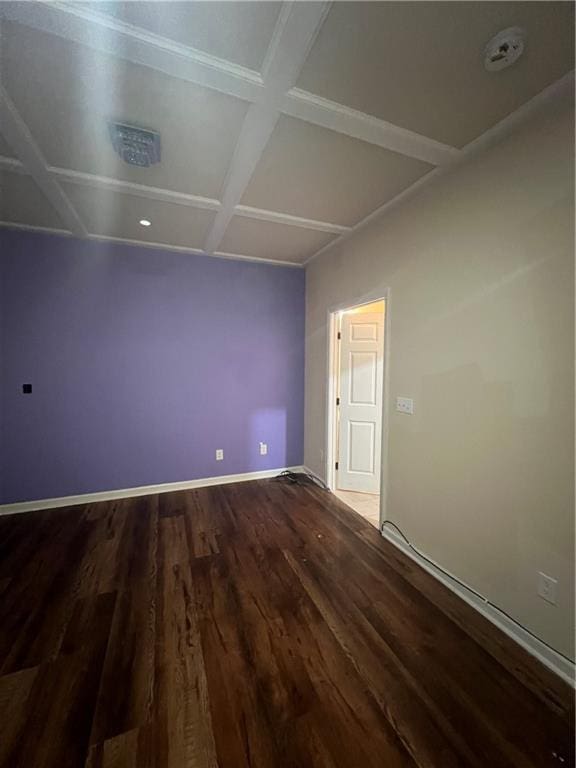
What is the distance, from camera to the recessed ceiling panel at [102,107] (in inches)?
46.6

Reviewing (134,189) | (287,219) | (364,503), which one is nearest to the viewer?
(134,189)

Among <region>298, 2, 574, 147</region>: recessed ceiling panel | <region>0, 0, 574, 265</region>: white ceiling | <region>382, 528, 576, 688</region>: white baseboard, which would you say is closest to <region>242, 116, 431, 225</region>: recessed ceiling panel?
<region>0, 0, 574, 265</region>: white ceiling

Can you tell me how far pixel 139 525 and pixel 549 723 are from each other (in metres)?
2.80

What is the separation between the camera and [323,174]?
189 centimetres

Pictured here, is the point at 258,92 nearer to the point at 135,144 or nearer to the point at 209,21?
the point at 209,21

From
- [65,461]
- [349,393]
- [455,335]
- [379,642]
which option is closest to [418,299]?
[455,335]

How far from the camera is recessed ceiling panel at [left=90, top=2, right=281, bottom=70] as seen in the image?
3.33ft

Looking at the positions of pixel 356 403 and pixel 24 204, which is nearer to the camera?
pixel 24 204

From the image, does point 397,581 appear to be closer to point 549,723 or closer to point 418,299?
point 549,723

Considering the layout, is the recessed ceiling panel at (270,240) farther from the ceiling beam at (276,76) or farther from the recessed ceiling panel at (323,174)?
the ceiling beam at (276,76)

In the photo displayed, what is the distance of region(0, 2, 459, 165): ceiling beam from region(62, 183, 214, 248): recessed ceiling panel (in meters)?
1.14

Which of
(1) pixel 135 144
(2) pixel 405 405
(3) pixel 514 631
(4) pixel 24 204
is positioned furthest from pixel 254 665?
(4) pixel 24 204

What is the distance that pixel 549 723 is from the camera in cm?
118

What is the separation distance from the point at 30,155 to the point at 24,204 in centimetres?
80
